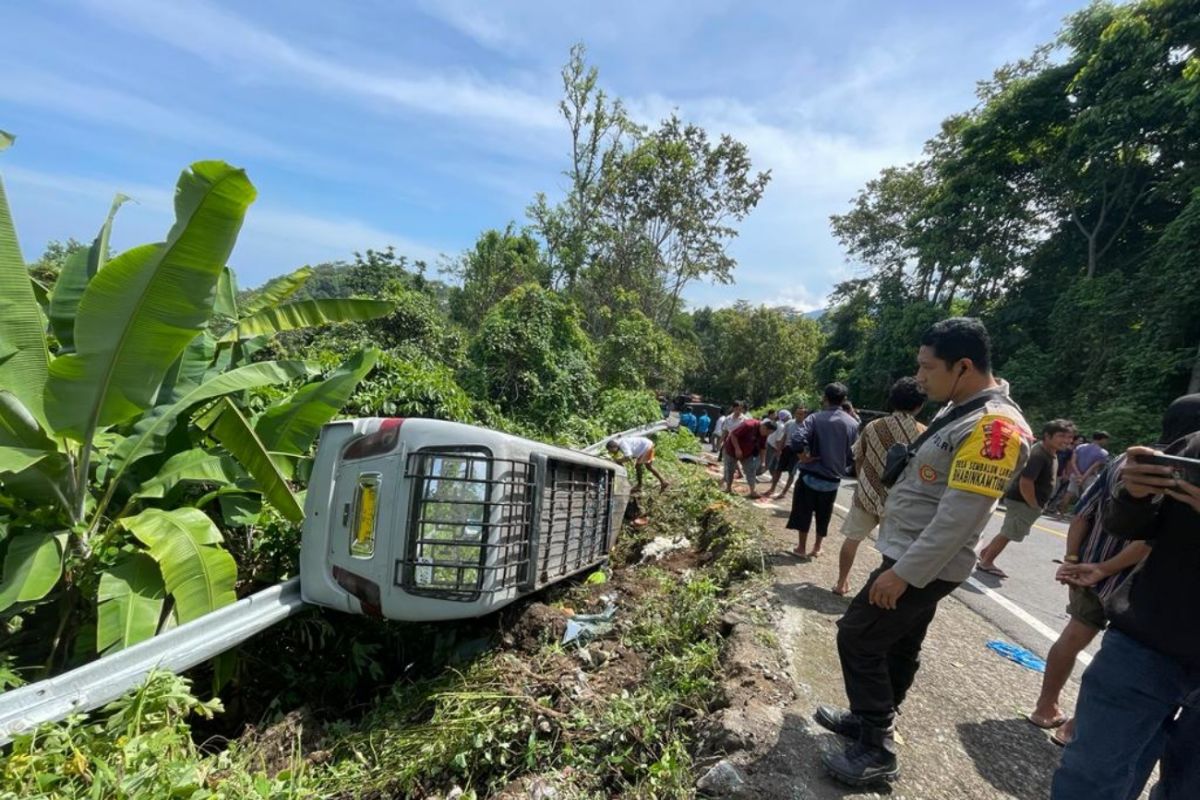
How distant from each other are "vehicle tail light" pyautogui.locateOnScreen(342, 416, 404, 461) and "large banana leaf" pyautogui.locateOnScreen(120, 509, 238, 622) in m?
0.76

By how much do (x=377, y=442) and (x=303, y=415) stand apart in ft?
3.51

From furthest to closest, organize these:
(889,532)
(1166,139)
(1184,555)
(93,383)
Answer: (1166,139) → (93,383) → (889,532) → (1184,555)

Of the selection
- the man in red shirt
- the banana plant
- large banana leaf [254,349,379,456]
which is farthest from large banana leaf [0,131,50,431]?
the man in red shirt

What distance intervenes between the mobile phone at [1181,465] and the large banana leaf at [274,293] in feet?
16.9

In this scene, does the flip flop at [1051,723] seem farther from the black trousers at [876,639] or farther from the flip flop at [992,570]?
the flip flop at [992,570]

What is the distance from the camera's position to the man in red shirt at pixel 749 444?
27.9 ft

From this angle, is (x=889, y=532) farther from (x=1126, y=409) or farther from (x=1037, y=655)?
(x=1126, y=409)

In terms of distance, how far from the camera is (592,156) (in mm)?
20859

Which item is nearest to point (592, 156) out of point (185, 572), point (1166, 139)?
point (1166, 139)

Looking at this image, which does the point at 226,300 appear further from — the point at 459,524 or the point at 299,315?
the point at 459,524

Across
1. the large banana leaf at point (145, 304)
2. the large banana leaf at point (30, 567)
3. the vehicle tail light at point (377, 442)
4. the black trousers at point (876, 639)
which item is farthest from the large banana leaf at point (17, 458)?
the black trousers at point (876, 639)

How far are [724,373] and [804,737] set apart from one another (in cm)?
3831

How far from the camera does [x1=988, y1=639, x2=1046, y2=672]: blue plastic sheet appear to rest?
3635 mm

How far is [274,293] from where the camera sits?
4.56 metres
